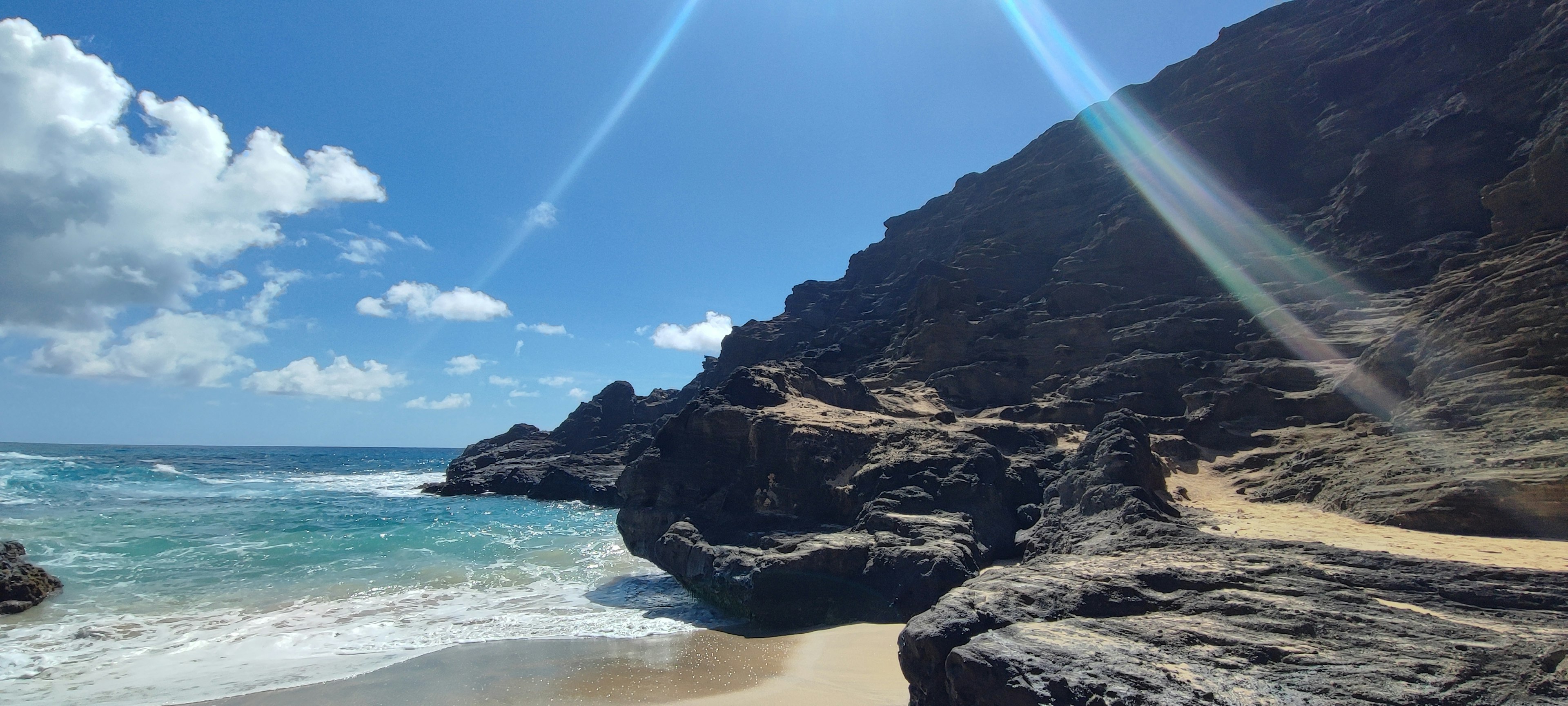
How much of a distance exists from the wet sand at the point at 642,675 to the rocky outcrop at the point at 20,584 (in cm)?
746

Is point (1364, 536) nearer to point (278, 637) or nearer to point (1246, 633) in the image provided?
point (1246, 633)

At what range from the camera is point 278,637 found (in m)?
10.6

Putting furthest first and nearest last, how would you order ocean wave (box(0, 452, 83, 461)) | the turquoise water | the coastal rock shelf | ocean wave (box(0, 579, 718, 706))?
ocean wave (box(0, 452, 83, 461)), the turquoise water, ocean wave (box(0, 579, 718, 706)), the coastal rock shelf

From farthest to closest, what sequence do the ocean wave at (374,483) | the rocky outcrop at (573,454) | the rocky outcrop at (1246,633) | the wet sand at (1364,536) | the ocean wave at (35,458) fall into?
the ocean wave at (35,458), the ocean wave at (374,483), the rocky outcrop at (573,454), the wet sand at (1364,536), the rocky outcrop at (1246,633)

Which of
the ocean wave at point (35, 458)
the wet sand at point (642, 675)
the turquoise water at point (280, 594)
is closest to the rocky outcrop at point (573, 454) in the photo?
the turquoise water at point (280, 594)

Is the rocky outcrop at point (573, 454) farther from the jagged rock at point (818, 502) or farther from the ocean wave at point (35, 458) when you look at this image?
the ocean wave at point (35, 458)

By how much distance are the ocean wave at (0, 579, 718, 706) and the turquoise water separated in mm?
38

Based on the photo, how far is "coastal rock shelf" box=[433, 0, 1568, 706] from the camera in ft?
16.2

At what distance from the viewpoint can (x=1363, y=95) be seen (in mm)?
28406

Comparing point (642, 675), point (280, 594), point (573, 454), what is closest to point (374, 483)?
point (573, 454)

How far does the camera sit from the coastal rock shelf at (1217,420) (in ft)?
16.2

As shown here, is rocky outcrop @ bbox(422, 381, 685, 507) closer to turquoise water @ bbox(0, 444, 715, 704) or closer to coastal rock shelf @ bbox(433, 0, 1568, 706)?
coastal rock shelf @ bbox(433, 0, 1568, 706)

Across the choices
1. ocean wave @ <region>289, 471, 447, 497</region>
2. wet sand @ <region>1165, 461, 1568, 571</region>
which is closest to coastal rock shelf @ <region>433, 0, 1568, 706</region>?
wet sand @ <region>1165, 461, 1568, 571</region>

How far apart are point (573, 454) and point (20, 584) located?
41316 millimetres
